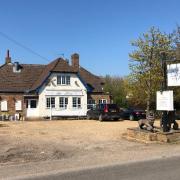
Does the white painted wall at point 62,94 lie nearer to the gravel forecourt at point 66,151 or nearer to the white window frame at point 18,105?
the white window frame at point 18,105

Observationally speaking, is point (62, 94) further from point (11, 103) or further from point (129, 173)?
point (129, 173)

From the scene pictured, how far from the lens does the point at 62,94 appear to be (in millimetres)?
49406

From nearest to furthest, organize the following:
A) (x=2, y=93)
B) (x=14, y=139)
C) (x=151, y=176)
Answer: (x=151, y=176) < (x=14, y=139) < (x=2, y=93)

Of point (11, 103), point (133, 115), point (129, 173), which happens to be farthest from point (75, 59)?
point (129, 173)

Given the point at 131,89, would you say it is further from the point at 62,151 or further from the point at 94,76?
the point at 62,151

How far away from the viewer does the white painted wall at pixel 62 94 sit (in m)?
Result: 48.2

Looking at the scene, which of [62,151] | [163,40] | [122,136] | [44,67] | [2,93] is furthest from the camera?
[44,67]

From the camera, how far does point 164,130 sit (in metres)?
20.0

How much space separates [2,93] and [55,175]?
124 feet

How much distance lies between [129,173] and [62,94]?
3837 cm

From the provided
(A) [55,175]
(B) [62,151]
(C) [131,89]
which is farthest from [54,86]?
(A) [55,175]

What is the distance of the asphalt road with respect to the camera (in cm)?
1068

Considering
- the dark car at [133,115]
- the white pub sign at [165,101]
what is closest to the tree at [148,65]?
the dark car at [133,115]

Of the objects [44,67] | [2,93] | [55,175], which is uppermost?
[44,67]
